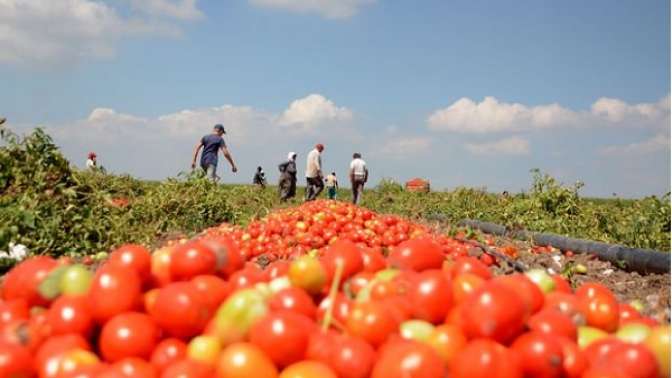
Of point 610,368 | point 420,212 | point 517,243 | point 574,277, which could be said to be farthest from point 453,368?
point 420,212

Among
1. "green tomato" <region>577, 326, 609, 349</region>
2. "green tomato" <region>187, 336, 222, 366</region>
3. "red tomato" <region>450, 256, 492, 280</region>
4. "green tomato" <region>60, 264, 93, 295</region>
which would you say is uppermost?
"red tomato" <region>450, 256, 492, 280</region>

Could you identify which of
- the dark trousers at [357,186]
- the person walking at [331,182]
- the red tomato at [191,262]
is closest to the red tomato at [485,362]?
the red tomato at [191,262]

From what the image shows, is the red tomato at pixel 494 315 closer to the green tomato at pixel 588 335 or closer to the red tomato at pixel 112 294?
the green tomato at pixel 588 335

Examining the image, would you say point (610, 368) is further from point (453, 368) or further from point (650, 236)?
point (650, 236)

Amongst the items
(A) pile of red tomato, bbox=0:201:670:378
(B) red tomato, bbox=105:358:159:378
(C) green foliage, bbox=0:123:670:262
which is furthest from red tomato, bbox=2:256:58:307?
(C) green foliage, bbox=0:123:670:262

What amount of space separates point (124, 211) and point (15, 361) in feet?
31.7

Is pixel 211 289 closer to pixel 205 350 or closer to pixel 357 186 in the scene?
pixel 205 350

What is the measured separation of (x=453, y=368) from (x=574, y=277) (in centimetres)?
703

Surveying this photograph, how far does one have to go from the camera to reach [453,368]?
222cm

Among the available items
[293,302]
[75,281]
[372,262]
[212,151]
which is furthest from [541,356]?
[212,151]

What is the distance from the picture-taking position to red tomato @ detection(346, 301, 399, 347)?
93.5 inches

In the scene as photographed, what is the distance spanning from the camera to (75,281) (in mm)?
2805

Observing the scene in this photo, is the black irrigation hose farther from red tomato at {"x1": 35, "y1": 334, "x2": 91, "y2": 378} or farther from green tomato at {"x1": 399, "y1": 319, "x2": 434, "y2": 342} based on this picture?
red tomato at {"x1": 35, "y1": 334, "x2": 91, "y2": 378}

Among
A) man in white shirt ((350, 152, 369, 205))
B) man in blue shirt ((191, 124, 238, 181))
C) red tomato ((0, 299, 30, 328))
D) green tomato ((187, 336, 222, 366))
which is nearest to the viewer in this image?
green tomato ((187, 336, 222, 366))
